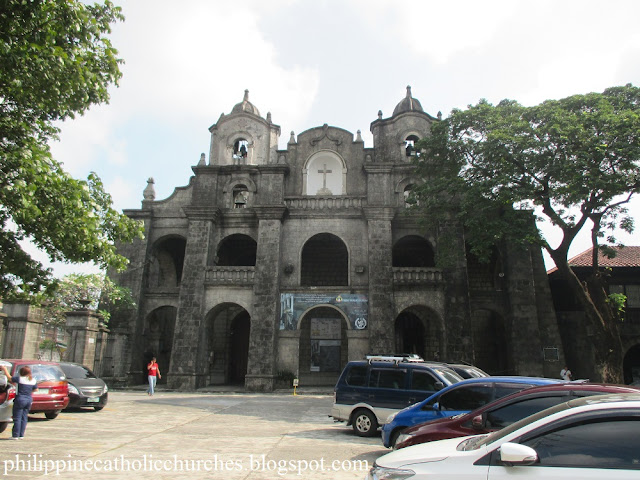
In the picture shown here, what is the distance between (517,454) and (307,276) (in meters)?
24.6

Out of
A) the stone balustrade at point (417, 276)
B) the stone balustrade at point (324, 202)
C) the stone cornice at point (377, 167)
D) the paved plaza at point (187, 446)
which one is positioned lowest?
the paved plaza at point (187, 446)

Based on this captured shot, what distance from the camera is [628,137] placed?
1622 cm

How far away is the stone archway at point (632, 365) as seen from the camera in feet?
83.8

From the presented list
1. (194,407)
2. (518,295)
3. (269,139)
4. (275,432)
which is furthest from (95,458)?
(269,139)

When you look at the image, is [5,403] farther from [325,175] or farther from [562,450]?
[325,175]

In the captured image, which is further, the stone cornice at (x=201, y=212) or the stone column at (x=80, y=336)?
the stone cornice at (x=201, y=212)

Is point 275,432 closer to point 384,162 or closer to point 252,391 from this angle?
point 252,391

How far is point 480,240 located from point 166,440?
14.4 meters

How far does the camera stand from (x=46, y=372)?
12.0 metres

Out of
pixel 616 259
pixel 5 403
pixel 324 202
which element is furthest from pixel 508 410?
pixel 616 259

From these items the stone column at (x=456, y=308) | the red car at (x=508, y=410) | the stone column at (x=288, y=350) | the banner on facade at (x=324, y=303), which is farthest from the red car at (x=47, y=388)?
the stone column at (x=456, y=308)

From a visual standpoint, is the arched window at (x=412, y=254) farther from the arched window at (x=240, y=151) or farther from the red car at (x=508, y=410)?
the red car at (x=508, y=410)

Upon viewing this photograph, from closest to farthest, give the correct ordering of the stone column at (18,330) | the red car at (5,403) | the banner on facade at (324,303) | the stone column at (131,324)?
the red car at (5,403) < the stone column at (18,330) < the banner on facade at (324,303) < the stone column at (131,324)

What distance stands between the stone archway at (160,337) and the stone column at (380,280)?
1145 centimetres
